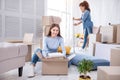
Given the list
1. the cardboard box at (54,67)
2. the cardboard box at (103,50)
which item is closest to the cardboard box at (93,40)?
the cardboard box at (103,50)

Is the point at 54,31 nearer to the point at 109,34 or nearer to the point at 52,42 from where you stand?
the point at 52,42

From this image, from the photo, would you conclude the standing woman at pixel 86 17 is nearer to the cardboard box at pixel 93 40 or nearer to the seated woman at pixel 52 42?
the cardboard box at pixel 93 40

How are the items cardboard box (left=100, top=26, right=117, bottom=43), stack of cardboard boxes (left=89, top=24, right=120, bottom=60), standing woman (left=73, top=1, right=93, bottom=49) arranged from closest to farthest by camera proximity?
stack of cardboard boxes (left=89, top=24, right=120, bottom=60) < cardboard box (left=100, top=26, right=117, bottom=43) < standing woman (left=73, top=1, right=93, bottom=49)

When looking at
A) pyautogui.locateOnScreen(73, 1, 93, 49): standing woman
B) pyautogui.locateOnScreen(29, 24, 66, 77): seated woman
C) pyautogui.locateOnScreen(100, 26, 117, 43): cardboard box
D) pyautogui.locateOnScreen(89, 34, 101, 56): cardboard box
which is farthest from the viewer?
pyautogui.locateOnScreen(73, 1, 93, 49): standing woman

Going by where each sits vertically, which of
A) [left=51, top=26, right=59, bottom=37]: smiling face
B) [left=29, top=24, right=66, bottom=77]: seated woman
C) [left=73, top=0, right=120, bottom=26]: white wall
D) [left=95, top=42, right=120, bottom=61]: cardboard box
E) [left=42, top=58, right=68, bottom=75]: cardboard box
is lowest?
[left=42, top=58, right=68, bottom=75]: cardboard box

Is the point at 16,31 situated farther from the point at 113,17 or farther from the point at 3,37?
the point at 113,17

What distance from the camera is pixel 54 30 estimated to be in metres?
3.05

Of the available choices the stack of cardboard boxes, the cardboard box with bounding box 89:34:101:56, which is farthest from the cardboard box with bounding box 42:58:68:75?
the cardboard box with bounding box 89:34:101:56

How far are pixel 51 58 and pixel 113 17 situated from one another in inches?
Result: 215

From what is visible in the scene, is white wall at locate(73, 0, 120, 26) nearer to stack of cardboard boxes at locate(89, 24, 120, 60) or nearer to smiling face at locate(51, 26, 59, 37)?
stack of cardboard boxes at locate(89, 24, 120, 60)

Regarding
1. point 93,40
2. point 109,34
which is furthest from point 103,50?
point 93,40

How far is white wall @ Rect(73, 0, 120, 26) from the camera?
7621 mm

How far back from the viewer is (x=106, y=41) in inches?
159

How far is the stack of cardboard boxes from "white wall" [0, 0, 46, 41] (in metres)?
1.63
